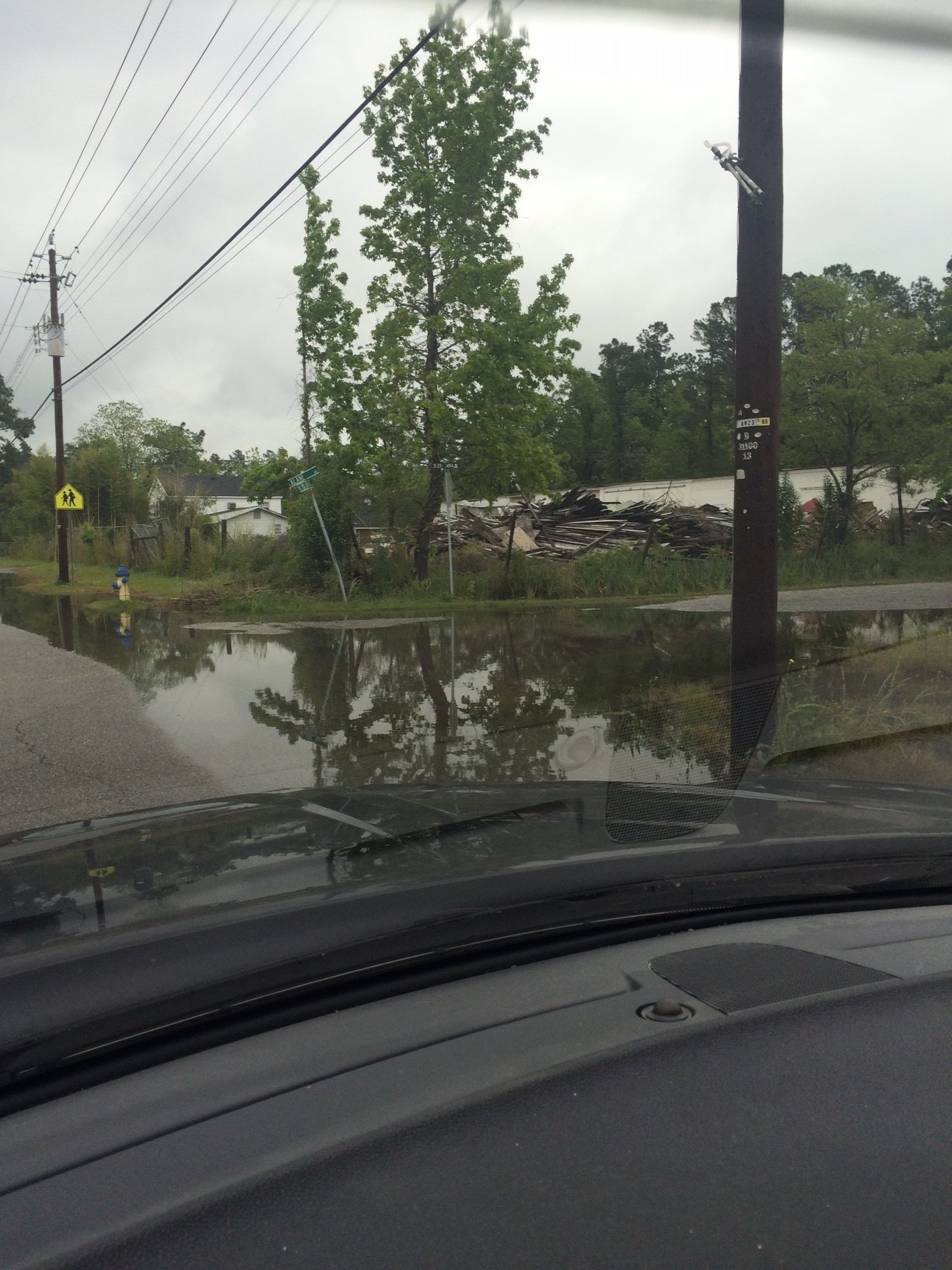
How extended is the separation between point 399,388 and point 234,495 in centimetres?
7431

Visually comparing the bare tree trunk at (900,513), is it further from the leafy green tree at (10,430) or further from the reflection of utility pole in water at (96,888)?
the leafy green tree at (10,430)

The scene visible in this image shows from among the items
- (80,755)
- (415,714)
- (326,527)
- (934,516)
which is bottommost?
(80,755)

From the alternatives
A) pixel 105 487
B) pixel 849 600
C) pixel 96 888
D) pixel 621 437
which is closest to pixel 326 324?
pixel 849 600

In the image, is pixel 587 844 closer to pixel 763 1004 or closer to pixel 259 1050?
pixel 763 1004

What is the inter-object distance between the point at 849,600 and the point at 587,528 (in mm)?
12140

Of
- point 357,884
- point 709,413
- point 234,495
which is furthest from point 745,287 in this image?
point 234,495

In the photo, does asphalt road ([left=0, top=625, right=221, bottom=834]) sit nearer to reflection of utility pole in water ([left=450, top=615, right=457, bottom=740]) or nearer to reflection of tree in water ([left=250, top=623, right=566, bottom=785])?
reflection of tree in water ([left=250, top=623, right=566, bottom=785])

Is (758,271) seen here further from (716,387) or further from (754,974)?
(716,387)

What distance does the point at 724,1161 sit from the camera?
1.56 m

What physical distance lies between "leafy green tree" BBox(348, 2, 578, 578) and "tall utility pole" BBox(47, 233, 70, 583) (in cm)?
1439

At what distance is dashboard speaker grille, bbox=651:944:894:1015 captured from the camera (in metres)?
2.04

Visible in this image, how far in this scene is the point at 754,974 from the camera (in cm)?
216

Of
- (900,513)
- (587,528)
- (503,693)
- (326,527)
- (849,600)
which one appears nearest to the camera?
(503,693)

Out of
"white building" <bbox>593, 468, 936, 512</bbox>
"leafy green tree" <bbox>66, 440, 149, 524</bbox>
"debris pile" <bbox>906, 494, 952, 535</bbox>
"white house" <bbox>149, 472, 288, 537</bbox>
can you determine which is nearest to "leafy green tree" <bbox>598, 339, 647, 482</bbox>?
"white house" <bbox>149, 472, 288, 537</bbox>
